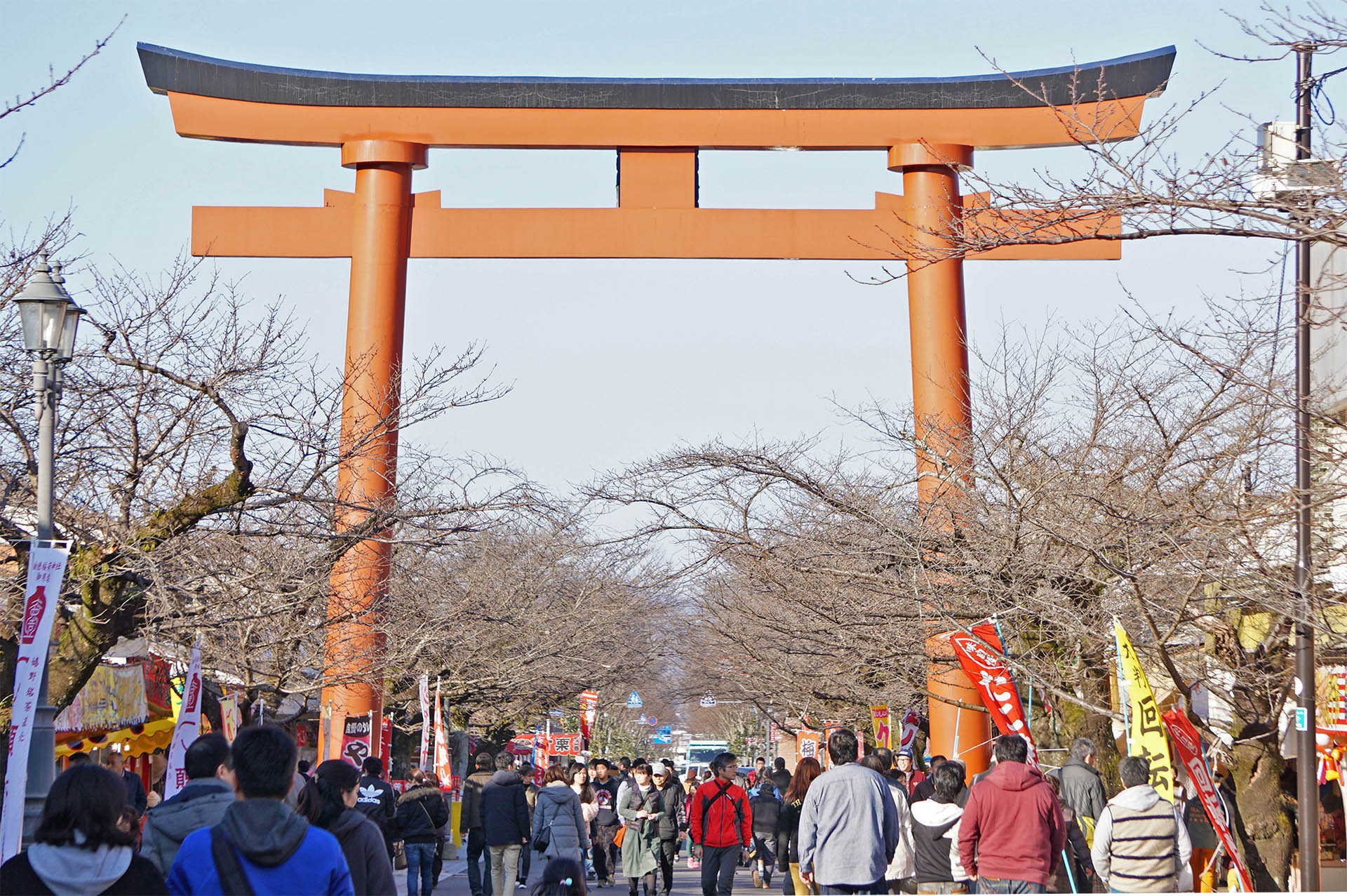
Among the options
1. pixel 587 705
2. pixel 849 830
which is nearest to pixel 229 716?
pixel 849 830

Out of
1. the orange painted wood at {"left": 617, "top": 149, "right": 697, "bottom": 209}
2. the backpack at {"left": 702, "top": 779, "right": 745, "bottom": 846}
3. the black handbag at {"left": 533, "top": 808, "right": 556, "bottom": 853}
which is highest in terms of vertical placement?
the orange painted wood at {"left": 617, "top": 149, "right": 697, "bottom": 209}

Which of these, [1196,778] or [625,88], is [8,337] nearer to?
[1196,778]

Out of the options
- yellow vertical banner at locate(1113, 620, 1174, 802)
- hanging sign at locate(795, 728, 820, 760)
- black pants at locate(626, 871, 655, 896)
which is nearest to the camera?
yellow vertical banner at locate(1113, 620, 1174, 802)

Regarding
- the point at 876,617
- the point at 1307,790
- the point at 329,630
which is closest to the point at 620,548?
the point at 876,617

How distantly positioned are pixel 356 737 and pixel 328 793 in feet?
41.3

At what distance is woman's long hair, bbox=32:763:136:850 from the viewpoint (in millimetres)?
3850

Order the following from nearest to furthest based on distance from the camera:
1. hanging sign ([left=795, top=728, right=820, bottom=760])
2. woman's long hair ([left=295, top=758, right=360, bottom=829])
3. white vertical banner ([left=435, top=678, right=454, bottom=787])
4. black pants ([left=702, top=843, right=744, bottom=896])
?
woman's long hair ([left=295, top=758, right=360, bottom=829])
black pants ([left=702, top=843, right=744, bottom=896])
white vertical banner ([left=435, top=678, right=454, bottom=787])
hanging sign ([left=795, top=728, right=820, bottom=760])

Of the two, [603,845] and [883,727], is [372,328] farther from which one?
[883,727]

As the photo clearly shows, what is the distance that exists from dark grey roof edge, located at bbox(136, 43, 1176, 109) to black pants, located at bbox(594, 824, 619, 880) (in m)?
9.11

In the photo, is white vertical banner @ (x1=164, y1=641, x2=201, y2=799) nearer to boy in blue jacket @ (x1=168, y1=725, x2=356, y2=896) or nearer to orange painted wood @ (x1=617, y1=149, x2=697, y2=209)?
boy in blue jacket @ (x1=168, y1=725, x2=356, y2=896)

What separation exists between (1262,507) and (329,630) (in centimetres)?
1164

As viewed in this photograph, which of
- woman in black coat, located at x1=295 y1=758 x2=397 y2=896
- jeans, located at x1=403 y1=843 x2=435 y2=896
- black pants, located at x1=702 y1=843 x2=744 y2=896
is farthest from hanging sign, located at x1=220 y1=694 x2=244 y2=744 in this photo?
woman in black coat, located at x1=295 y1=758 x2=397 y2=896

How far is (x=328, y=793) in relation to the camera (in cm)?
554

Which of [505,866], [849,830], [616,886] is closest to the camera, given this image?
[849,830]
